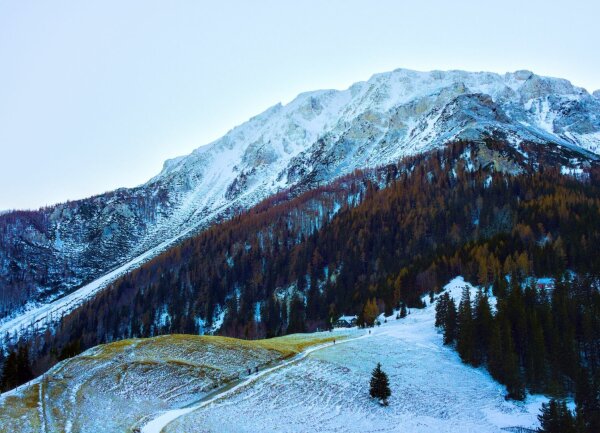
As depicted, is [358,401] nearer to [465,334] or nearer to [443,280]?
[465,334]

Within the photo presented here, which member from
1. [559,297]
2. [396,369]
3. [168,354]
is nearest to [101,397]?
[168,354]

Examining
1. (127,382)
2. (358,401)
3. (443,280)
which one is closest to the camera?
(358,401)

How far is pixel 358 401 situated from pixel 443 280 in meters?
66.3

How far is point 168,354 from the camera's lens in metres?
64.2

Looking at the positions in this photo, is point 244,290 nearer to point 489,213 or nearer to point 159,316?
point 159,316

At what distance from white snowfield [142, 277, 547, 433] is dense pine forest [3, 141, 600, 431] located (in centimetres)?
423

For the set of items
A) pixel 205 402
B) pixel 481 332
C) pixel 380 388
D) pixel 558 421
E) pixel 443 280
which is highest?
pixel 443 280

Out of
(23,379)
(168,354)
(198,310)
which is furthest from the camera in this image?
(198,310)

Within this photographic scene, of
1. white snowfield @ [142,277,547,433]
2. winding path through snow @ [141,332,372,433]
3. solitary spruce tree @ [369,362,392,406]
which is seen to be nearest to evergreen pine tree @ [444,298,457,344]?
white snowfield @ [142,277,547,433]

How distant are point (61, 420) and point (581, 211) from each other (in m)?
126

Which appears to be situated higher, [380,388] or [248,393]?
[248,393]

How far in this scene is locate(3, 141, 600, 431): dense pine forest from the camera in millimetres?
69438

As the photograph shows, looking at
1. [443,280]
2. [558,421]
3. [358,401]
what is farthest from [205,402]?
[443,280]

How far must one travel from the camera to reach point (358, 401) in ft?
181
